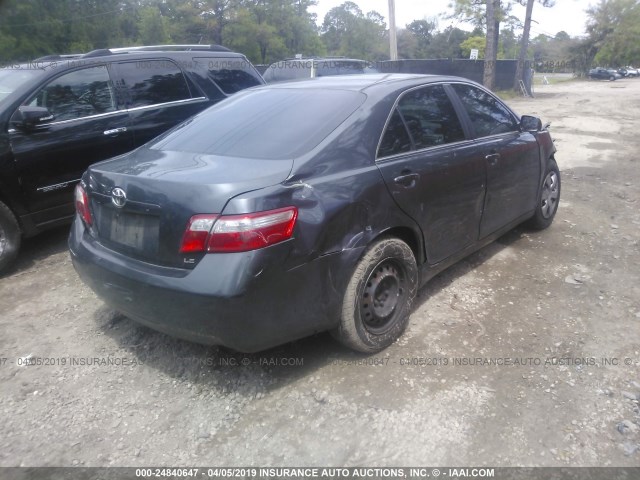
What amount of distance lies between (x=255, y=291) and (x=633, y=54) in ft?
239

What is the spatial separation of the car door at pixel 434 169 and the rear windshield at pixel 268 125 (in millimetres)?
376

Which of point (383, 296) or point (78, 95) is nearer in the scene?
point (383, 296)

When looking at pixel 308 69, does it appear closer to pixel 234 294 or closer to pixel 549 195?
pixel 549 195

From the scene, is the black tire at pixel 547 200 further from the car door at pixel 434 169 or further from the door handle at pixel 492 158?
the car door at pixel 434 169

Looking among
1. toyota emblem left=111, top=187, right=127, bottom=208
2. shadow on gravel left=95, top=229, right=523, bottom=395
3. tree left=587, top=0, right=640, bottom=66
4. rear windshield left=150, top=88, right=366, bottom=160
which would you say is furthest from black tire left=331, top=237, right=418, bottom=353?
tree left=587, top=0, right=640, bottom=66

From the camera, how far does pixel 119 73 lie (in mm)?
5191

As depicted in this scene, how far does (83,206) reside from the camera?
315 centimetres

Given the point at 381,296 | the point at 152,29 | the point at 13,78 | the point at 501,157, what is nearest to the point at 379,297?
the point at 381,296

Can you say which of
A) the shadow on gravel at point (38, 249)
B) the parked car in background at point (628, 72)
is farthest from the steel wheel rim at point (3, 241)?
the parked car in background at point (628, 72)

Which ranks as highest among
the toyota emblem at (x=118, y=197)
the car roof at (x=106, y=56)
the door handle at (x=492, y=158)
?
the car roof at (x=106, y=56)

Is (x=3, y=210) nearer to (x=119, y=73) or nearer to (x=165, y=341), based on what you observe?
(x=119, y=73)

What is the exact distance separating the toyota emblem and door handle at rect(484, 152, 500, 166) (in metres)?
2.61

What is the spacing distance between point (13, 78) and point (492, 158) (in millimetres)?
4405

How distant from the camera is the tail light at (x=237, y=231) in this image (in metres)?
2.41
